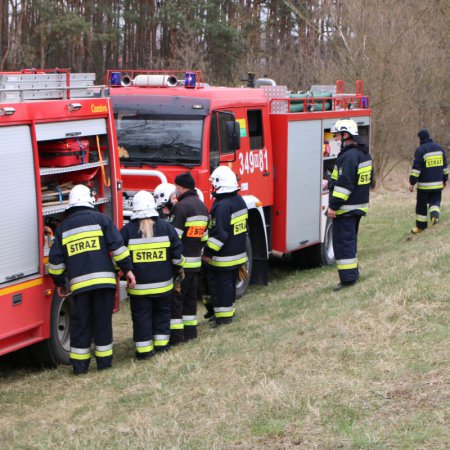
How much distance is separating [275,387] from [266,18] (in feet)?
111

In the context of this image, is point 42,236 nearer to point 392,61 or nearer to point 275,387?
point 275,387

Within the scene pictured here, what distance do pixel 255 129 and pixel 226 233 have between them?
8.20 feet

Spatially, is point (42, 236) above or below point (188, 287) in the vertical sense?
above

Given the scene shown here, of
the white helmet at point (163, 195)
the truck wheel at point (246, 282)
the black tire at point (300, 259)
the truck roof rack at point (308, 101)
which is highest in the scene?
the truck roof rack at point (308, 101)

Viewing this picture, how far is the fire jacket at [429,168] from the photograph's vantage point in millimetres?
13906

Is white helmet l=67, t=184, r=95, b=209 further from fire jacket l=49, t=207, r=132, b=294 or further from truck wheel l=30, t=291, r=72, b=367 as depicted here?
truck wheel l=30, t=291, r=72, b=367

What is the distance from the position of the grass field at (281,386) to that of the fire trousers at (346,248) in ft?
1.31

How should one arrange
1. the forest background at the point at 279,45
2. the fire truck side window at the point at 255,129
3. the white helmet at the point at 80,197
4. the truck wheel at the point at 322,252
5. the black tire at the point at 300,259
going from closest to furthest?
the white helmet at the point at 80,197 → the fire truck side window at the point at 255,129 → the truck wheel at the point at 322,252 → the black tire at the point at 300,259 → the forest background at the point at 279,45

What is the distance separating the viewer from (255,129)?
10.6m

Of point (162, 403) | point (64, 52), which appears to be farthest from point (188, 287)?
point (64, 52)

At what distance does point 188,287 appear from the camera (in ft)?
26.8

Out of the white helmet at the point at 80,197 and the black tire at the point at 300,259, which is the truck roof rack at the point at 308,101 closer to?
the black tire at the point at 300,259

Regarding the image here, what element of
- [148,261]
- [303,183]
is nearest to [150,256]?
[148,261]

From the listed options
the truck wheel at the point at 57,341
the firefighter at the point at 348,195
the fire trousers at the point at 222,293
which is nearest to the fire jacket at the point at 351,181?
the firefighter at the point at 348,195
